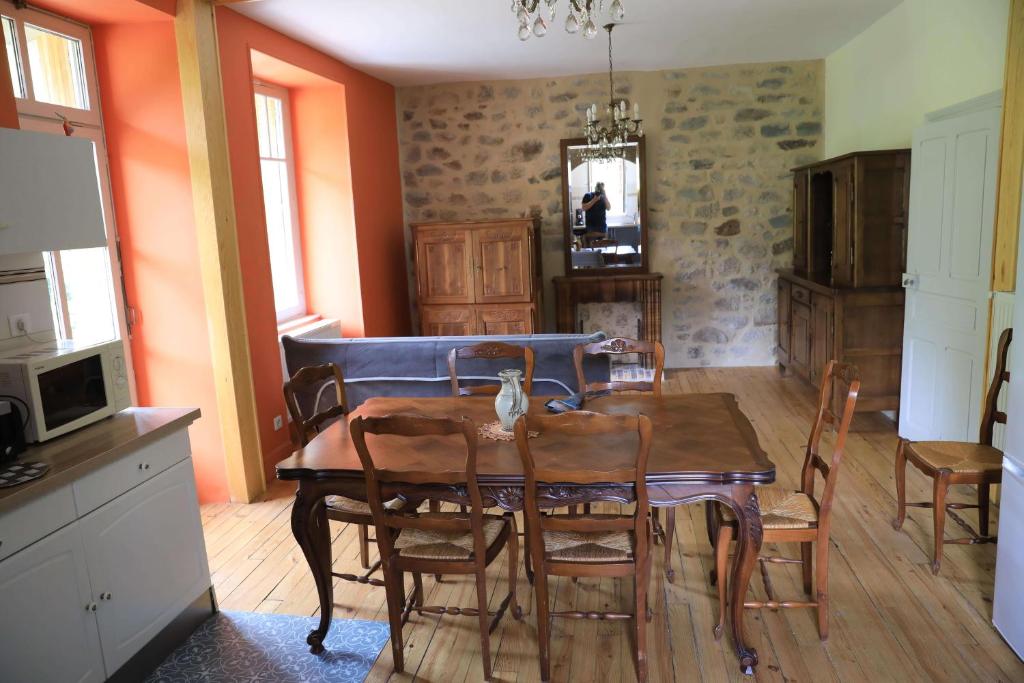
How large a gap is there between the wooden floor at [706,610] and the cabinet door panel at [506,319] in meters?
2.83

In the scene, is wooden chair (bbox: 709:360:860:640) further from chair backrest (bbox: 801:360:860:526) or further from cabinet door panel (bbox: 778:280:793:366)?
cabinet door panel (bbox: 778:280:793:366)

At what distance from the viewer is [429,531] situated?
8.52 ft

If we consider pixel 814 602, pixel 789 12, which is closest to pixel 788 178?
pixel 789 12

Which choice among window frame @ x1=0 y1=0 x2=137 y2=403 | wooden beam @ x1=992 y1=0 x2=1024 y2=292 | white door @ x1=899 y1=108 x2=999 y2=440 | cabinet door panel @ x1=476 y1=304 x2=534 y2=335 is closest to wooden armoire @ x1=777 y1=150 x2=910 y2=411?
white door @ x1=899 y1=108 x2=999 y2=440

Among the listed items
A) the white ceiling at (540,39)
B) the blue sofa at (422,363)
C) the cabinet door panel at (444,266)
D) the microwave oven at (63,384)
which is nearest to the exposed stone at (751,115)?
the white ceiling at (540,39)

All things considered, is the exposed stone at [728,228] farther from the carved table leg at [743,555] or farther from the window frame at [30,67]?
the window frame at [30,67]

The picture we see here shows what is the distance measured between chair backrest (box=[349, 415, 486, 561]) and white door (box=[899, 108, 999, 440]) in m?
2.91

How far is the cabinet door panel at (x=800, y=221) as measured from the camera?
242 inches

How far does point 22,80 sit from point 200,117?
763 millimetres

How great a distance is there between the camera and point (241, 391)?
4078 millimetres

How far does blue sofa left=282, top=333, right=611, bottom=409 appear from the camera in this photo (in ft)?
13.2

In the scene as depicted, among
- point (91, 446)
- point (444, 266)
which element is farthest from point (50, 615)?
point (444, 266)

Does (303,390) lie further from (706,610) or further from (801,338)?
(801,338)

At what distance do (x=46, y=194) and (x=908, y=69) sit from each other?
16.0 feet
